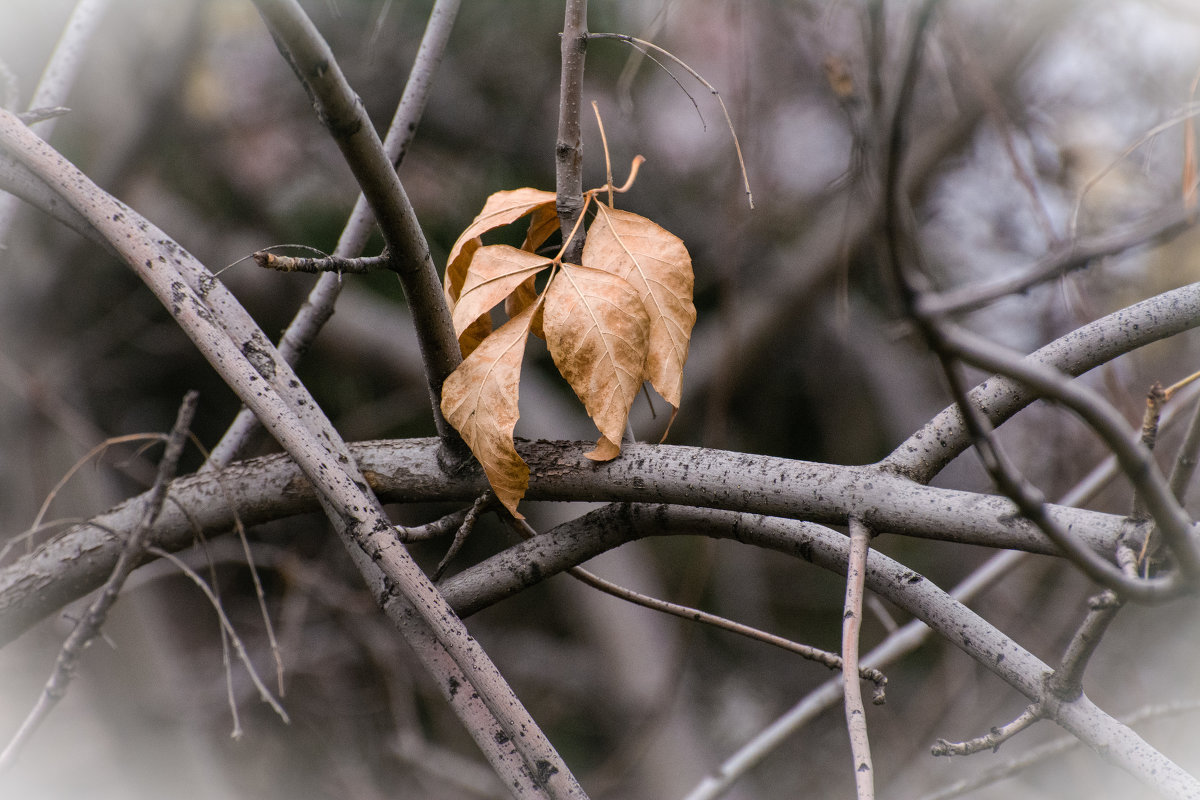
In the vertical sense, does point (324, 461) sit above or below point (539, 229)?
below

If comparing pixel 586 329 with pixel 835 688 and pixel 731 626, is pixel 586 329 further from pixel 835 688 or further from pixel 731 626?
pixel 835 688

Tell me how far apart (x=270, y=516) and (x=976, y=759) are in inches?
46.0

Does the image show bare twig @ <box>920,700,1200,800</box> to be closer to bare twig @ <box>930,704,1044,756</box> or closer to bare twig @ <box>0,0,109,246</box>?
bare twig @ <box>930,704,1044,756</box>

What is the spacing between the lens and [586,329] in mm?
268

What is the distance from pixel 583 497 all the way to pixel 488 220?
120 mm

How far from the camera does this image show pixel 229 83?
3.69 ft

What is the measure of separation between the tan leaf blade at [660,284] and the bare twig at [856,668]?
3.3 inches

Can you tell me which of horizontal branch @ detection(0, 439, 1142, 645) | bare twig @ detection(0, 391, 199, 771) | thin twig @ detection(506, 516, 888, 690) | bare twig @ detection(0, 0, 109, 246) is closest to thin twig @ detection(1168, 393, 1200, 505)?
horizontal branch @ detection(0, 439, 1142, 645)

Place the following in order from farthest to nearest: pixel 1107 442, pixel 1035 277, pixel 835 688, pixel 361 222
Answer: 1. pixel 835 688
2. pixel 361 222
3. pixel 1035 277
4. pixel 1107 442

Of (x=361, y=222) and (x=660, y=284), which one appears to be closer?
(x=660, y=284)

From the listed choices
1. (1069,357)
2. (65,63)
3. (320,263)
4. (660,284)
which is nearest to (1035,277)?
(1069,357)

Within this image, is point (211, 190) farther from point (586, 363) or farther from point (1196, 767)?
point (1196, 767)

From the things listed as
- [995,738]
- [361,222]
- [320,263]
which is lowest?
[995,738]

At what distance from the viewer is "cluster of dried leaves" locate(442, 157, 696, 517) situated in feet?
0.89
